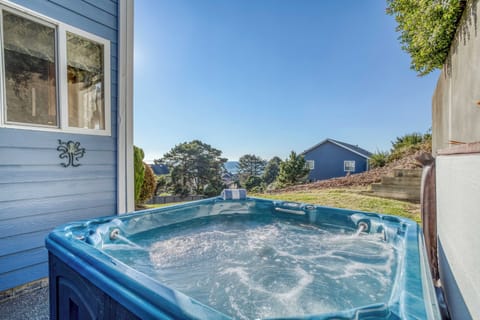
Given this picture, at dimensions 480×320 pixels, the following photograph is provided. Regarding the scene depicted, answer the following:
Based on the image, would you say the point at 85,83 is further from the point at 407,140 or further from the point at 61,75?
the point at 407,140

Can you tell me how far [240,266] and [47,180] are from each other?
6.37ft

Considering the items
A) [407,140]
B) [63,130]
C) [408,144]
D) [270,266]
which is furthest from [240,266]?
[407,140]

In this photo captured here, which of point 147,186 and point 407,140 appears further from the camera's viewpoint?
point 407,140

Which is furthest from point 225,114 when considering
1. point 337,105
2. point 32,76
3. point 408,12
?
point 32,76

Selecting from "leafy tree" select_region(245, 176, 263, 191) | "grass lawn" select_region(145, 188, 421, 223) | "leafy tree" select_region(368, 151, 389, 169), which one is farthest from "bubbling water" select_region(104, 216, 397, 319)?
"leafy tree" select_region(245, 176, 263, 191)

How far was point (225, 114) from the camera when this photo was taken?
10.6 m

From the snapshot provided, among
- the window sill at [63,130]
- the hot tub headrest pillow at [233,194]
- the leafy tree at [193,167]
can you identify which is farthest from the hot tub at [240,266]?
the leafy tree at [193,167]

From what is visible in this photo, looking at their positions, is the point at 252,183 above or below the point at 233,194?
below

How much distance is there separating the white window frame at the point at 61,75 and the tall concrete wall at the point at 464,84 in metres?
3.49

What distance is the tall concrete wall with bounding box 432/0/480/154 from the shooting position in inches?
82.9

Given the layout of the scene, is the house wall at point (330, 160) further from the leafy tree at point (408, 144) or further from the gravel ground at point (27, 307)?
the gravel ground at point (27, 307)

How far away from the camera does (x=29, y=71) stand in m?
2.14

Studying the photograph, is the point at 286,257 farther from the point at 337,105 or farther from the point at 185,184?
the point at 185,184

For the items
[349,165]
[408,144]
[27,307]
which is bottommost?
[27,307]
